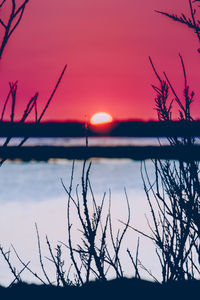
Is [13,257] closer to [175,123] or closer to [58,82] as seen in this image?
[175,123]

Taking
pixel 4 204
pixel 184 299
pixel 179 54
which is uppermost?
pixel 4 204

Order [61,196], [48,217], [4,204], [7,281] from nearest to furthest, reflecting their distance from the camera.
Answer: [7,281], [48,217], [4,204], [61,196]

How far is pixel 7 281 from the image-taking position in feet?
33.6

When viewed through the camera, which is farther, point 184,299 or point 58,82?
point 184,299

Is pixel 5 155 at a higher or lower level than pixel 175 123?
lower

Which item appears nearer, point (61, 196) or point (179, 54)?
point (179, 54)

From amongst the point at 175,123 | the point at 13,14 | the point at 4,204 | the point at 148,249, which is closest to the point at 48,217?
the point at 4,204

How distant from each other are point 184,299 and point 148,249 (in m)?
9.21

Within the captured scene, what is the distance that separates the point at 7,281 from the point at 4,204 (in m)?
11.0

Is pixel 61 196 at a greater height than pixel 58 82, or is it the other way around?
pixel 61 196

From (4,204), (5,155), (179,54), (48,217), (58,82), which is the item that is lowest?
(5,155)

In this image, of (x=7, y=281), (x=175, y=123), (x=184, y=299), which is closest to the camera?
(x=184, y=299)

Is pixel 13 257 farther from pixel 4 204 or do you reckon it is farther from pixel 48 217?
pixel 4 204

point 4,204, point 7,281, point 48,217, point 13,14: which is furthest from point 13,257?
point 13,14
